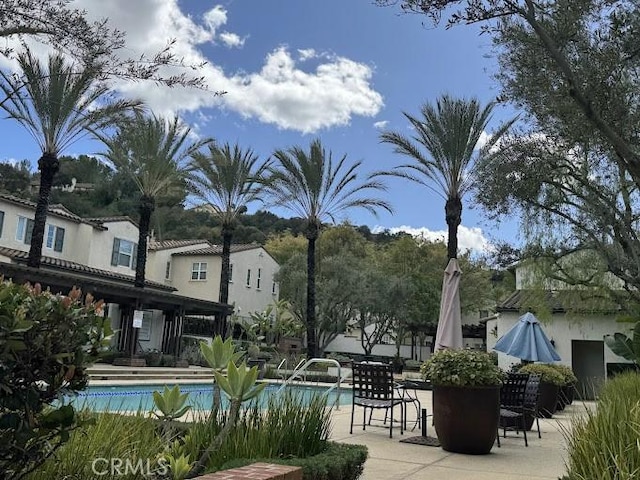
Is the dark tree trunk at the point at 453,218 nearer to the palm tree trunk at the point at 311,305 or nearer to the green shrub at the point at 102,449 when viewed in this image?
the palm tree trunk at the point at 311,305

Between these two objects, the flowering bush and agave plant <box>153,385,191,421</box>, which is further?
agave plant <box>153,385,191,421</box>

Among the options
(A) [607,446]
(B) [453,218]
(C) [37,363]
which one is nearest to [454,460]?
(A) [607,446]

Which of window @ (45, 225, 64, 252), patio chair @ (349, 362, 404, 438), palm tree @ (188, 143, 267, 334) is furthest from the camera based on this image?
window @ (45, 225, 64, 252)

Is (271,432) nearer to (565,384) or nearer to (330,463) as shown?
(330,463)

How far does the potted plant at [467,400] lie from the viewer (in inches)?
274

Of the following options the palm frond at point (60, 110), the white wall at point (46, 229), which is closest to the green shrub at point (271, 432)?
the palm frond at point (60, 110)

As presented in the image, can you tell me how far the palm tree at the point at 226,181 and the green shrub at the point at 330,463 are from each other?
73.2 ft

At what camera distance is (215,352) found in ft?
14.6

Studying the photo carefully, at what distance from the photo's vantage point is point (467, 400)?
6961 mm

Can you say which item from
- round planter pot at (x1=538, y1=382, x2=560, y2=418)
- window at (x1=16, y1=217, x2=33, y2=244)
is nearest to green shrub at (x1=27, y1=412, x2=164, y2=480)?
round planter pot at (x1=538, y1=382, x2=560, y2=418)

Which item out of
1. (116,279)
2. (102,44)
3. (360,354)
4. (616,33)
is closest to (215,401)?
(102,44)

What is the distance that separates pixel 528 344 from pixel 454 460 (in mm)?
7929

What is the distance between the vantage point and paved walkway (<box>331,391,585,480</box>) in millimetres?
5719

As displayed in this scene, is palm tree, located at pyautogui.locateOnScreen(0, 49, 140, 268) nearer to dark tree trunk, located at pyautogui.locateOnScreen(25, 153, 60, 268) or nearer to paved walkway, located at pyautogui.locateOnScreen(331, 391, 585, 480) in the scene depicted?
dark tree trunk, located at pyautogui.locateOnScreen(25, 153, 60, 268)
